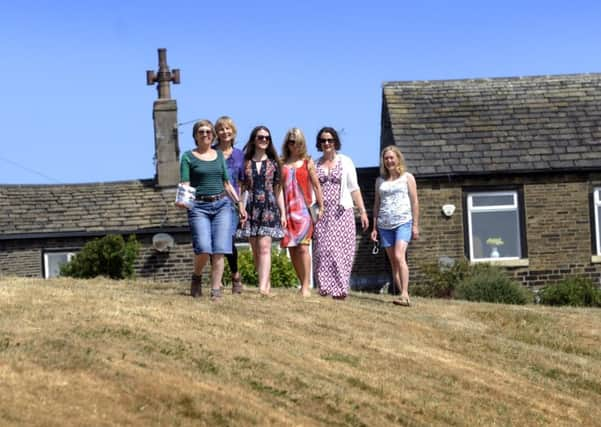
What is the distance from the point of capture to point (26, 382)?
35.4 feet

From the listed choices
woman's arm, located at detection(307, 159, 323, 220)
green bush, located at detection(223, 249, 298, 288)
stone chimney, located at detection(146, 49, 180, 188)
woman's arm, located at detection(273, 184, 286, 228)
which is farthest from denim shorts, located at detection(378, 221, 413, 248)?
stone chimney, located at detection(146, 49, 180, 188)

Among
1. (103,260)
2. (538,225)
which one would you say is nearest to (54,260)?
(103,260)

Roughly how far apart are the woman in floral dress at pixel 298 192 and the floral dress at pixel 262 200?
468 mm

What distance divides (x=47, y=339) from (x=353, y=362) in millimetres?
2927

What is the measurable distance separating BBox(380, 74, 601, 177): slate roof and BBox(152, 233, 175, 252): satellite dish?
17.9ft

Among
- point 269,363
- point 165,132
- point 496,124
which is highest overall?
point 165,132

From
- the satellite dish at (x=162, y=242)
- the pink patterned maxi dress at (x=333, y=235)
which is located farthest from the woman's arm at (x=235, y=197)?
the satellite dish at (x=162, y=242)

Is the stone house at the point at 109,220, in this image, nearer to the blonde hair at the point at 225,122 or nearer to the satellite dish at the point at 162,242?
the satellite dish at the point at 162,242

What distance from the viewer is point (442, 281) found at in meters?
27.2

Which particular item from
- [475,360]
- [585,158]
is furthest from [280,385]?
[585,158]

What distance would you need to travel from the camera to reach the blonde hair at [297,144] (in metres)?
16.3

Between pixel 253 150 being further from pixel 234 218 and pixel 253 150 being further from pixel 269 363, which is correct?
pixel 269 363

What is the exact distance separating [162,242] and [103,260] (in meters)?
2.37

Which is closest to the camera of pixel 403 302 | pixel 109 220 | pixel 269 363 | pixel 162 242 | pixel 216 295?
pixel 269 363
